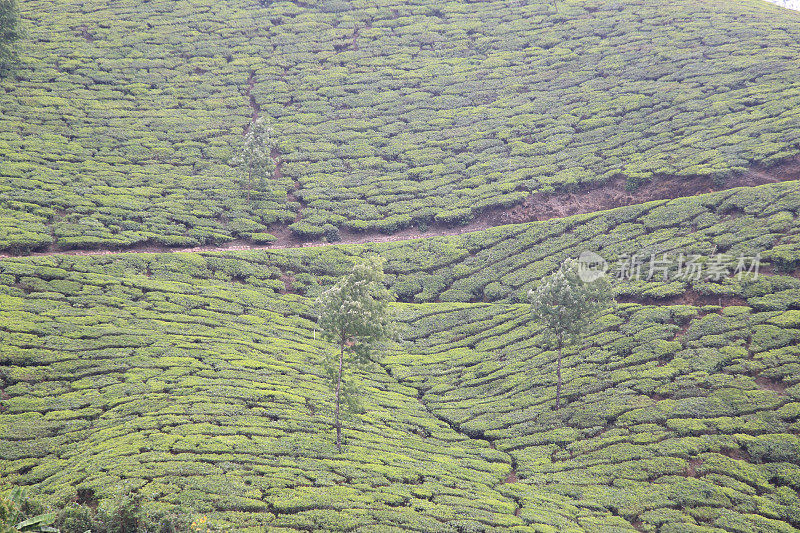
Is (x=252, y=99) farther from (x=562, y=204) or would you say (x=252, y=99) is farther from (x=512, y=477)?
(x=512, y=477)

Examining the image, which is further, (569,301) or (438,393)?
(438,393)

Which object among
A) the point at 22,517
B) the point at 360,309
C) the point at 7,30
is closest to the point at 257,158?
the point at 360,309

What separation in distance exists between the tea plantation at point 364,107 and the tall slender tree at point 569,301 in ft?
64.3

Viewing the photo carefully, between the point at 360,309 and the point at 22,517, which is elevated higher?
the point at 360,309

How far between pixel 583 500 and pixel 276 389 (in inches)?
583

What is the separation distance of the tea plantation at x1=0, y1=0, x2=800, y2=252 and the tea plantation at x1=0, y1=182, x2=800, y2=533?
7.15m

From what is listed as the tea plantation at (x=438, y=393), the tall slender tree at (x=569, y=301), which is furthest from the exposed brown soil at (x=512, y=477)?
the tall slender tree at (x=569, y=301)

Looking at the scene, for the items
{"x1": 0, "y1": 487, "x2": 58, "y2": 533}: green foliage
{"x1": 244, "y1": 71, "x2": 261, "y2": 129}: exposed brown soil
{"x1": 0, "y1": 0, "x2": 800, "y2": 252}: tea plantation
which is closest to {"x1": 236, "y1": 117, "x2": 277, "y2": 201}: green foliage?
{"x1": 0, "y1": 0, "x2": 800, "y2": 252}: tea plantation

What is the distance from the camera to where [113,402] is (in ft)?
88.3

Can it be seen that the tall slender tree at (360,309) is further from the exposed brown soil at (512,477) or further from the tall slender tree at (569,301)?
the tall slender tree at (569,301)

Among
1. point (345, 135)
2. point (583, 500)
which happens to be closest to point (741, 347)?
point (583, 500)

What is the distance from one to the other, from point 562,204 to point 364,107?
25607mm

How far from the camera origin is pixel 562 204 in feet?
156

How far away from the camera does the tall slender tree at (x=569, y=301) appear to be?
2886 cm
